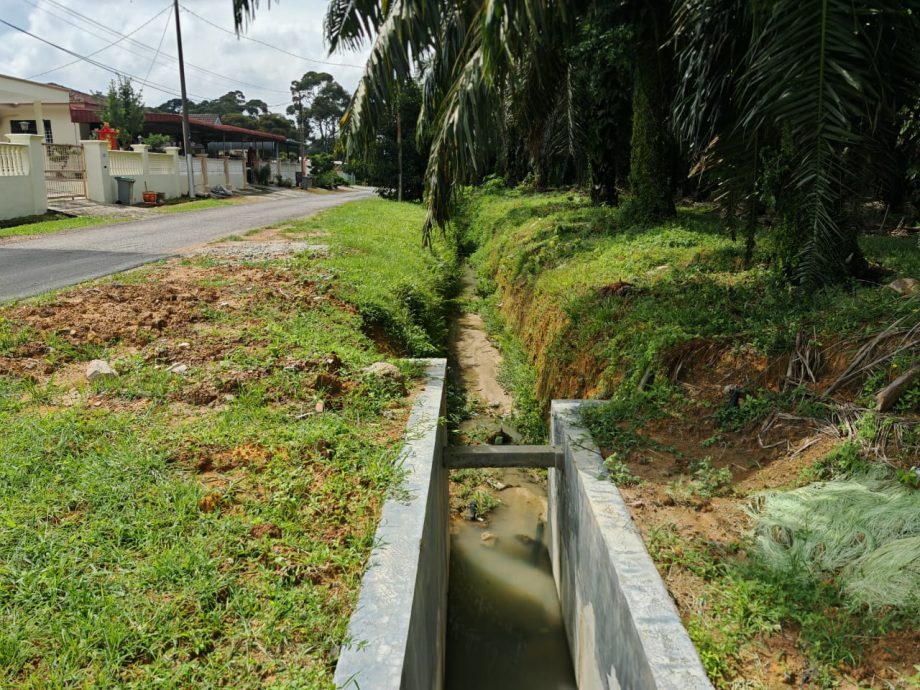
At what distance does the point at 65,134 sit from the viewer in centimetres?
3016

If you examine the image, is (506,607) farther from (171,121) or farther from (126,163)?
(171,121)

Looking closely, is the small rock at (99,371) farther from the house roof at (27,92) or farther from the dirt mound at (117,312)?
the house roof at (27,92)

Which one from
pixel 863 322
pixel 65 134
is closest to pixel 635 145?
pixel 863 322

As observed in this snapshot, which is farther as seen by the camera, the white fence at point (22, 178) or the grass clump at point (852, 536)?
the white fence at point (22, 178)

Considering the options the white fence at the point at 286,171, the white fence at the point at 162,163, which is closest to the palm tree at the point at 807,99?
the white fence at the point at 162,163

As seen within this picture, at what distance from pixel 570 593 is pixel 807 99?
3809 mm

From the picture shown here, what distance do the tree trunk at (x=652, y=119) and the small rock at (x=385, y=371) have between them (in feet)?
21.5

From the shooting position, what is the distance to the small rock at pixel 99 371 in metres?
4.92

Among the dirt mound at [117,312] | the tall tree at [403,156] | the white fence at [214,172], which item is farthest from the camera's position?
the tall tree at [403,156]

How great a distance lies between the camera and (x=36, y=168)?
1756cm

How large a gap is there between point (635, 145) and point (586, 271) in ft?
9.93

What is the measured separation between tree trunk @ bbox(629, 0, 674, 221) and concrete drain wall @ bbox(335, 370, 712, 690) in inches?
259

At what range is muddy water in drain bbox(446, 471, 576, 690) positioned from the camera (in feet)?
16.0

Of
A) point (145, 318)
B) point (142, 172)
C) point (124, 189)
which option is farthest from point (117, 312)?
point (142, 172)
